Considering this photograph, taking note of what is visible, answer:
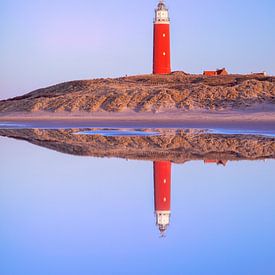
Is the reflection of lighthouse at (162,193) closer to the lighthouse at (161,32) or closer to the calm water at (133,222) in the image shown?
the calm water at (133,222)

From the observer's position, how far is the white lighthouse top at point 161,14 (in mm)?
52125

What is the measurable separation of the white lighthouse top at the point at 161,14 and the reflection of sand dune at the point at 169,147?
33.1 m

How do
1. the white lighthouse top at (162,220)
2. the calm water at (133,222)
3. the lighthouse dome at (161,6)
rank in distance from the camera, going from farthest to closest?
the lighthouse dome at (161,6) → the white lighthouse top at (162,220) → the calm water at (133,222)

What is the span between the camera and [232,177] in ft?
36.0

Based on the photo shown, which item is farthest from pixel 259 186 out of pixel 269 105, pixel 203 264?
pixel 269 105

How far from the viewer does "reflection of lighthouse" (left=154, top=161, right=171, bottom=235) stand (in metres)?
7.45

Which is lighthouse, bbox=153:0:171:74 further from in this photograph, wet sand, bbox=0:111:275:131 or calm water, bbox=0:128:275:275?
calm water, bbox=0:128:275:275

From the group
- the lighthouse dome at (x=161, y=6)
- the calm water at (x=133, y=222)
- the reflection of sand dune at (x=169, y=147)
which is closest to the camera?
the calm water at (x=133, y=222)

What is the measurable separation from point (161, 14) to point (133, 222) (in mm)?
46205

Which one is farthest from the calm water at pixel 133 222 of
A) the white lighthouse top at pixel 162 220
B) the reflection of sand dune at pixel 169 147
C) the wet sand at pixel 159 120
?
the wet sand at pixel 159 120

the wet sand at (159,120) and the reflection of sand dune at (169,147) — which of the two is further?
the wet sand at (159,120)

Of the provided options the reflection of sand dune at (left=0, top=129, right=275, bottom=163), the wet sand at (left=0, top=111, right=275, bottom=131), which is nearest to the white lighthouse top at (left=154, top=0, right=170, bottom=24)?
the wet sand at (left=0, top=111, right=275, bottom=131)

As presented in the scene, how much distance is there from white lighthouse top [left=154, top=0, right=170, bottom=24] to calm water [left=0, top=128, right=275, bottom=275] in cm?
4129

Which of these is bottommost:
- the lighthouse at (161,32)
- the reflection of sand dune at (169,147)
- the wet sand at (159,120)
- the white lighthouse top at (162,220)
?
the white lighthouse top at (162,220)
